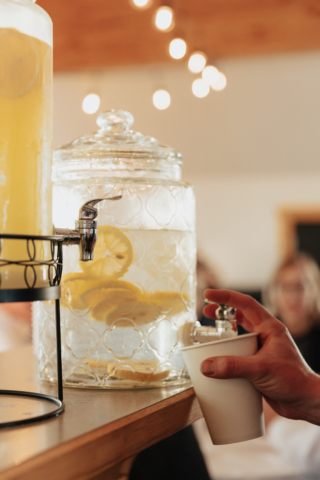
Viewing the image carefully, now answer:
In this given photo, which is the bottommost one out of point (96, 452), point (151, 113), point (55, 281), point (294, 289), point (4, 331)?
point (4, 331)

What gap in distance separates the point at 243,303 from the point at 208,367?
0.14 metres

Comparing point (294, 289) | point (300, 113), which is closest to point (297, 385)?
point (294, 289)

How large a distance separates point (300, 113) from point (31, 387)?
4.47 m

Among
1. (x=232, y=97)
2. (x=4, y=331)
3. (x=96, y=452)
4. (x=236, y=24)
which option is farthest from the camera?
(x=232, y=97)

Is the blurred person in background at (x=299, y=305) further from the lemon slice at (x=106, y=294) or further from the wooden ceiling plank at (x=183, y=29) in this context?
the lemon slice at (x=106, y=294)

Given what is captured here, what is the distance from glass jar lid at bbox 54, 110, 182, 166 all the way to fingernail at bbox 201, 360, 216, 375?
237mm

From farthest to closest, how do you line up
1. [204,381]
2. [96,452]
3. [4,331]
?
[4,331] → [204,381] → [96,452]

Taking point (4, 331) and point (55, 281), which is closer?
point (55, 281)

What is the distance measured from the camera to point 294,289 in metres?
3.04

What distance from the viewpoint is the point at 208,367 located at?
523 millimetres

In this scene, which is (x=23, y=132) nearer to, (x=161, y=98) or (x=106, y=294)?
(x=106, y=294)

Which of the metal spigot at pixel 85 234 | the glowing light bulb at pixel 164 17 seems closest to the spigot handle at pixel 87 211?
the metal spigot at pixel 85 234

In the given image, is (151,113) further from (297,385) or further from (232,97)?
(297,385)

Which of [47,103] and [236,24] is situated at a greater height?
[236,24]
